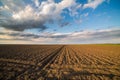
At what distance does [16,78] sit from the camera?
689 centimetres

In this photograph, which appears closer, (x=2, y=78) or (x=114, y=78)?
(x=2, y=78)

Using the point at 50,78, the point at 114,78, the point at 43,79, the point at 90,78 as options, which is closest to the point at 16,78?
the point at 43,79

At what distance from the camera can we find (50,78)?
7.10 metres

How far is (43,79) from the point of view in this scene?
6.89 meters

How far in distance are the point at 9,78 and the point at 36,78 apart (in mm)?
2006

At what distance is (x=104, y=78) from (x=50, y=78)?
4389mm

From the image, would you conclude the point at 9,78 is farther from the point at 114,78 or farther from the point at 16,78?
the point at 114,78

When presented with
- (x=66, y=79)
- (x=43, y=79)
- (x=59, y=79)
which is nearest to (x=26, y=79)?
(x=43, y=79)

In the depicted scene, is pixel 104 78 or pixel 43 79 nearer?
pixel 43 79

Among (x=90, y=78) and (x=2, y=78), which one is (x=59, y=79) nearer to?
(x=90, y=78)

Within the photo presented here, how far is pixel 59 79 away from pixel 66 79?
0.55m

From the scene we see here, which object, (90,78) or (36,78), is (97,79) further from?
(36,78)

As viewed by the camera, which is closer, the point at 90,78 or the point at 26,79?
the point at 26,79

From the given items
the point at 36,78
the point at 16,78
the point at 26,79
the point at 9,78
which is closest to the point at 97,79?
the point at 36,78
